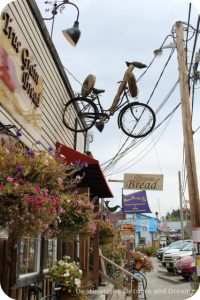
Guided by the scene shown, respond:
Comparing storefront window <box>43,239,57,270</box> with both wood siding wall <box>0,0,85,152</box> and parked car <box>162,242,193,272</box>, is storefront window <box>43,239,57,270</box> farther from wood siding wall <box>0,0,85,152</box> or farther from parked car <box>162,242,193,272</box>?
parked car <box>162,242,193,272</box>

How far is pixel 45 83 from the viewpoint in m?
7.42

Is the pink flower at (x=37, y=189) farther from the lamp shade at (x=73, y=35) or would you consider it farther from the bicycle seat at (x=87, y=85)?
the bicycle seat at (x=87, y=85)

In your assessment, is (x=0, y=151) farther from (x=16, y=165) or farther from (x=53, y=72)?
(x=53, y=72)

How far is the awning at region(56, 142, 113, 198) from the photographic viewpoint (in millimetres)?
7172

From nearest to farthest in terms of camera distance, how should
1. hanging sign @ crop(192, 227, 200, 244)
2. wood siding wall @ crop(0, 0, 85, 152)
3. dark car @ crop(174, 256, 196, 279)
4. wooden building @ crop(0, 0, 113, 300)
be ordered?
wooden building @ crop(0, 0, 113, 300), wood siding wall @ crop(0, 0, 85, 152), hanging sign @ crop(192, 227, 200, 244), dark car @ crop(174, 256, 196, 279)

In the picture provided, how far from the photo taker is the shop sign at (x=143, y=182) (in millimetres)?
13977

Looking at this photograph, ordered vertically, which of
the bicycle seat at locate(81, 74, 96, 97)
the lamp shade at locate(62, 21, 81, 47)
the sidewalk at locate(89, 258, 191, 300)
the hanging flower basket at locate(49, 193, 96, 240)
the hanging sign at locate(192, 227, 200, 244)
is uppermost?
the lamp shade at locate(62, 21, 81, 47)

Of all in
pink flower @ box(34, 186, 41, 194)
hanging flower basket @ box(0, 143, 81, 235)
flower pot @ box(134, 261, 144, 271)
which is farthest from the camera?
flower pot @ box(134, 261, 144, 271)

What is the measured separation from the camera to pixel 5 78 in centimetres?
555

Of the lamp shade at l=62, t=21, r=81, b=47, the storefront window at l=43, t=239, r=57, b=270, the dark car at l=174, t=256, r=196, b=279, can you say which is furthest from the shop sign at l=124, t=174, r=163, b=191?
the lamp shade at l=62, t=21, r=81, b=47

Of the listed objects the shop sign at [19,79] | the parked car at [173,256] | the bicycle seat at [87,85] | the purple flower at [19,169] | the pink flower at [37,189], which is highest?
the bicycle seat at [87,85]

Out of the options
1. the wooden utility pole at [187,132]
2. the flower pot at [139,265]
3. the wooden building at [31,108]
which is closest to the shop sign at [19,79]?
the wooden building at [31,108]

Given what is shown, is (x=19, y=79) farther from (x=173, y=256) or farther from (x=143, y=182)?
(x=173, y=256)

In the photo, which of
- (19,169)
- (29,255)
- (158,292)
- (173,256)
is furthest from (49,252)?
(173,256)
